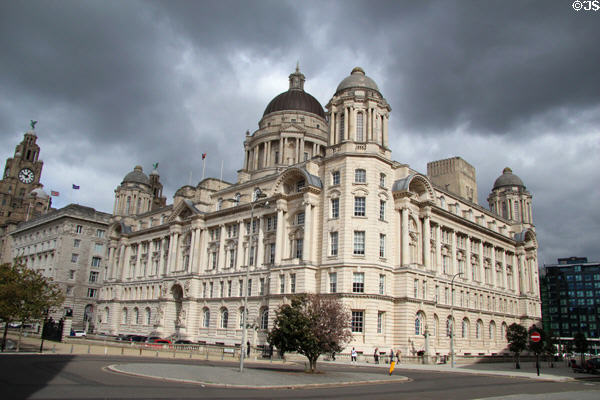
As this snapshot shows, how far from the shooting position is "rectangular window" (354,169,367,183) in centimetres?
5600

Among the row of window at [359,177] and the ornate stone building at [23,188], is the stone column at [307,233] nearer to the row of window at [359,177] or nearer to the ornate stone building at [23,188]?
the row of window at [359,177]

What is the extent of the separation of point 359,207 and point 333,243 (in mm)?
5054

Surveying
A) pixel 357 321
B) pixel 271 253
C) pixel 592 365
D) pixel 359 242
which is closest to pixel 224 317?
pixel 271 253

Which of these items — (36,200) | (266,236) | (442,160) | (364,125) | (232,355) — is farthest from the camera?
(36,200)

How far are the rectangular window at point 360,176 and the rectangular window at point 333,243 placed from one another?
6.67 m

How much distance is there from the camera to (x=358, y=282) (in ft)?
174

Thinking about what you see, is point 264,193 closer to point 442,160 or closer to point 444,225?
point 444,225

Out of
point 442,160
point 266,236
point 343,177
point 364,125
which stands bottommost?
point 266,236

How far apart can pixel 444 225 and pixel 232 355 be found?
34886mm

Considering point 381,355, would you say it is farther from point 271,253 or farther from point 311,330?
point 311,330

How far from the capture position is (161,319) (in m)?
74.2

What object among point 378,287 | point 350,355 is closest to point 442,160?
point 378,287

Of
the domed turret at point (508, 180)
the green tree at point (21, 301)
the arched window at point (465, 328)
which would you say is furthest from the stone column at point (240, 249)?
the domed turret at point (508, 180)

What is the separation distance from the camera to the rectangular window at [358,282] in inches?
2077
